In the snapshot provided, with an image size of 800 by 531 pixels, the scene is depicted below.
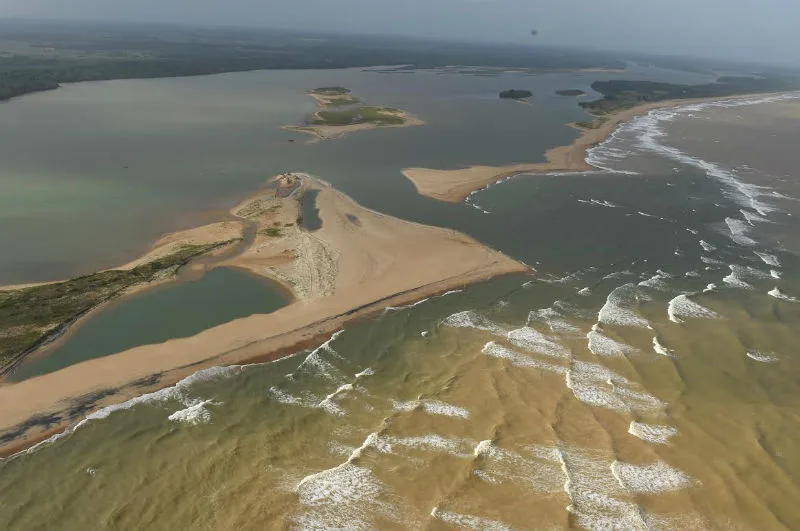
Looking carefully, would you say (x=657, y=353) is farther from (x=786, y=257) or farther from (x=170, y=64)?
(x=170, y=64)

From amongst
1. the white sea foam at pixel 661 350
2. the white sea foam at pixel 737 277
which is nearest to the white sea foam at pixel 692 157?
the white sea foam at pixel 737 277

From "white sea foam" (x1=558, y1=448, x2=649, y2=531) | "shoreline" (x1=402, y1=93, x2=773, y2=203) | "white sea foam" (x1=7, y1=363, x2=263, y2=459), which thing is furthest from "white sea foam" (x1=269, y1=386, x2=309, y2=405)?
"shoreline" (x1=402, y1=93, x2=773, y2=203)

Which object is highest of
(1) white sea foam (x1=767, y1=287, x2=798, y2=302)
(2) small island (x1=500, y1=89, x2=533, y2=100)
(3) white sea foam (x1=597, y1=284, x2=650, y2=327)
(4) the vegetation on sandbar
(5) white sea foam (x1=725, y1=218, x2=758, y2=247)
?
(2) small island (x1=500, y1=89, x2=533, y2=100)

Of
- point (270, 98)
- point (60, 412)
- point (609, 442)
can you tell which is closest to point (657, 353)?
point (609, 442)

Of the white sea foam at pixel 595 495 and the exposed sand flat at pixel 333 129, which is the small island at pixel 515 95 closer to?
the exposed sand flat at pixel 333 129

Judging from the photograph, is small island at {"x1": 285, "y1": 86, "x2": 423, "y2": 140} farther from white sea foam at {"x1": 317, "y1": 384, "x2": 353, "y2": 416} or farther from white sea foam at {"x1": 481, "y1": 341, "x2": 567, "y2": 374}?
white sea foam at {"x1": 317, "y1": 384, "x2": 353, "y2": 416}

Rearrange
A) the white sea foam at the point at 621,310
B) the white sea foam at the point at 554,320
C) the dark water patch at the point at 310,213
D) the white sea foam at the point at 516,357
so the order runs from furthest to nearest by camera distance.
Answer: the dark water patch at the point at 310,213
the white sea foam at the point at 621,310
the white sea foam at the point at 554,320
the white sea foam at the point at 516,357

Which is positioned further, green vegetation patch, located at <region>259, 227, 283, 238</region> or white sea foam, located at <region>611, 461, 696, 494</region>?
green vegetation patch, located at <region>259, 227, 283, 238</region>
